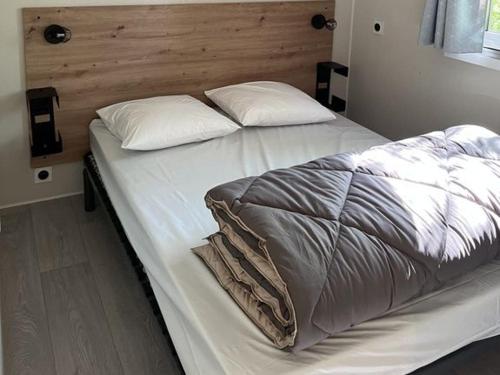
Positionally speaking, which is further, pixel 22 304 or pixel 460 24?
pixel 460 24

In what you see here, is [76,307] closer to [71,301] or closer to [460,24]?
[71,301]

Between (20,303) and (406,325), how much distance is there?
1.54 meters

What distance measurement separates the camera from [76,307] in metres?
2.17

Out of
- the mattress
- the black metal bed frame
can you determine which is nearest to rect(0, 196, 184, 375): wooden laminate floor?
the black metal bed frame

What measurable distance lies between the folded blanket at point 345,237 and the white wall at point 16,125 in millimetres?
1512

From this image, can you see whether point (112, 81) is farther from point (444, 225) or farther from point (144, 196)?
point (444, 225)

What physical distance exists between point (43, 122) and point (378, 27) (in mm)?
1946

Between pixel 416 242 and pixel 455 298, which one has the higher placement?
pixel 416 242

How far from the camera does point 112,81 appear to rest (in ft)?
9.24

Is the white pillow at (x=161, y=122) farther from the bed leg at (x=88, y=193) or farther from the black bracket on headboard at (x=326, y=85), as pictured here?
the black bracket on headboard at (x=326, y=85)

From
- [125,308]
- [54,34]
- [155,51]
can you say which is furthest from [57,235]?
[155,51]

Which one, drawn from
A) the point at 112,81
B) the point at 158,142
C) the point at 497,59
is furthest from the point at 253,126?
the point at 497,59

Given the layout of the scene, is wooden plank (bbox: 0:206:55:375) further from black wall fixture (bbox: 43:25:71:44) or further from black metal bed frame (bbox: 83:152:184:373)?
black wall fixture (bbox: 43:25:71:44)

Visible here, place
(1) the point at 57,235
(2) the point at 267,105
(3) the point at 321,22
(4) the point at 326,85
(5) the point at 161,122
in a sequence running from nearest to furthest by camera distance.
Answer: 1. (5) the point at 161,122
2. (1) the point at 57,235
3. (2) the point at 267,105
4. (3) the point at 321,22
5. (4) the point at 326,85
